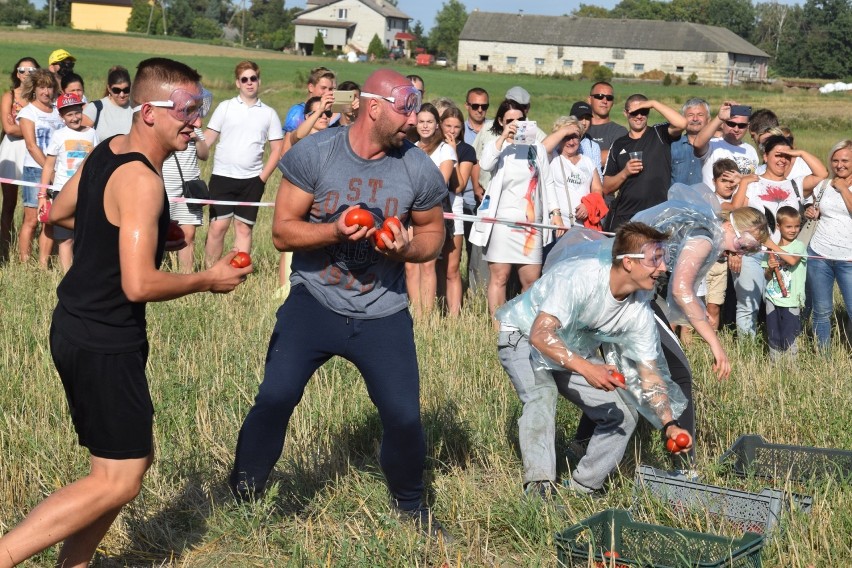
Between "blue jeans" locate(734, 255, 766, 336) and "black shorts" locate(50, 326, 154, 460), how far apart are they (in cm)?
656

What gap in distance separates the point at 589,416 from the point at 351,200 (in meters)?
1.88

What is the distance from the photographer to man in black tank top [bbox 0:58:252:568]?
4.28 m

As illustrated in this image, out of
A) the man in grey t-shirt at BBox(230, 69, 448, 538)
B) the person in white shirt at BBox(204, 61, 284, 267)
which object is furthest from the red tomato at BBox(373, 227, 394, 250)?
the person in white shirt at BBox(204, 61, 284, 267)

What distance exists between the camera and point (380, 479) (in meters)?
6.09

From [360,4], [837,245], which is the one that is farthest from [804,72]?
[837,245]

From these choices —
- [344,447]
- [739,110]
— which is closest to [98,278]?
[344,447]

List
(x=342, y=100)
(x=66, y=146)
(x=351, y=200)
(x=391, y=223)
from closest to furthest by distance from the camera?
(x=391, y=223), (x=351, y=200), (x=342, y=100), (x=66, y=146)

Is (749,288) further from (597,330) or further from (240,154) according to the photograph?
(240,154)

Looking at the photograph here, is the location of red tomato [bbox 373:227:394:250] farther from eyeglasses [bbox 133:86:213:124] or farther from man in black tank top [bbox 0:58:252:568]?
eyeglasses [bbox 133:86:213:124]

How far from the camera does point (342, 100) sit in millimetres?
10539

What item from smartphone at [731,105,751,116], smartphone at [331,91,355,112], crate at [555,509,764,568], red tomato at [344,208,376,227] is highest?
→ smartphone at [731,105,751,116]

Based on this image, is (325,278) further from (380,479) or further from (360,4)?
(360,4)

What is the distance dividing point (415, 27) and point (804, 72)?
6042 cm

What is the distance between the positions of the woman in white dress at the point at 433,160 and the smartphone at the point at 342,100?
0.92 meters
